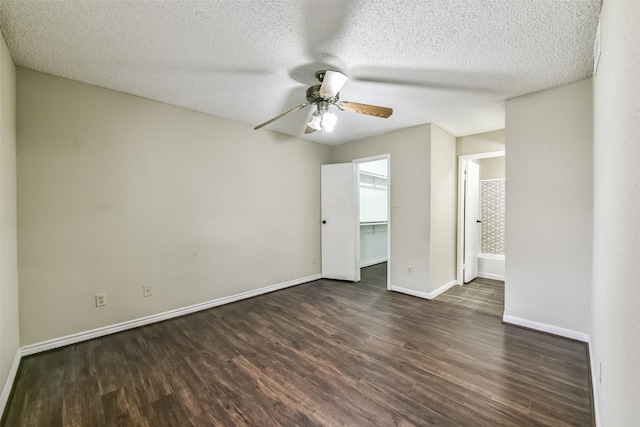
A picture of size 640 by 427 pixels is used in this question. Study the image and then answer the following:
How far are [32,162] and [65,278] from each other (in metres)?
1.01

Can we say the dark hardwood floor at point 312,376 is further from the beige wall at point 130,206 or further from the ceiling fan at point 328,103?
the ceiling fan at point 328,103

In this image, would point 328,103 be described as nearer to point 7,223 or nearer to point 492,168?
point 7,223

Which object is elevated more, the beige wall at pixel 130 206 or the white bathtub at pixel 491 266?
the beige wall at pixel 130 206

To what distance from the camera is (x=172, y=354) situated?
213 centimetres

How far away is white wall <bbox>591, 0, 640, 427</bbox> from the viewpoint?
76cm

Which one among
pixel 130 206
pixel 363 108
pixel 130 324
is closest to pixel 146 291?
pixel 130 324

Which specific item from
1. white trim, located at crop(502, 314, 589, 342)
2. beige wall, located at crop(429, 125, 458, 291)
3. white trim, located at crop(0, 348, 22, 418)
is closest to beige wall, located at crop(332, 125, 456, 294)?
beige wall, located at crop(429, 125, 458, 291)

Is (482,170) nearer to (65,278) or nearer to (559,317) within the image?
(559,317)

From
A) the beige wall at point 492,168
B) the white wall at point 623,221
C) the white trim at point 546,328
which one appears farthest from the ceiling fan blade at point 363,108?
the beige wall at point 492,168

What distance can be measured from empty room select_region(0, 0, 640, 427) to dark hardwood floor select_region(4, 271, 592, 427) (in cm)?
2

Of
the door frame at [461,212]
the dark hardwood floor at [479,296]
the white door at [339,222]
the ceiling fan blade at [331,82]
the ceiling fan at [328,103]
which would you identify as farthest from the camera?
the white door at [339,222]

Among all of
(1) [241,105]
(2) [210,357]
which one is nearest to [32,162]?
(1) [241,105]

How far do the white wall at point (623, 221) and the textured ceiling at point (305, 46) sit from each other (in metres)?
0.60

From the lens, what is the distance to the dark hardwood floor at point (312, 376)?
1.49 m
